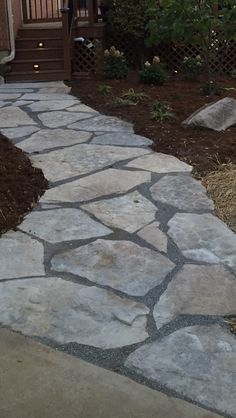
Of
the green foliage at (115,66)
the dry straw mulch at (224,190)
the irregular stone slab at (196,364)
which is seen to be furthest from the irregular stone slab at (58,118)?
the irregular stone slab at (196,364)

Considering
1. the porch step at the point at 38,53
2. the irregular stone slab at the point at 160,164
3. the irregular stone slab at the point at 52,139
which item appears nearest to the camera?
the irregular stone slab at the point at 160,164

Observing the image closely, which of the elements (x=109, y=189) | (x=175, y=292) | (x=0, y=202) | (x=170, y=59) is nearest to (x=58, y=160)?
(x=109, y=189)

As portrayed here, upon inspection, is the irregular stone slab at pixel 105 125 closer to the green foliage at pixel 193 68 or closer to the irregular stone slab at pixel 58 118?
the irregular stone slab at pixel 58 118

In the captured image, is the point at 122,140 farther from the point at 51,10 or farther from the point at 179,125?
the point at 51,10

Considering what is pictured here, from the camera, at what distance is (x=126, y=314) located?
300 cm

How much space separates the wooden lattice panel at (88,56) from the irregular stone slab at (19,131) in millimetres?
3356

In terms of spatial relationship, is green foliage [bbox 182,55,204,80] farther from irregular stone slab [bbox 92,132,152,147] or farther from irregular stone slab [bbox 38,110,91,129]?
irregular stone slab [bbox 92,132,152,147]

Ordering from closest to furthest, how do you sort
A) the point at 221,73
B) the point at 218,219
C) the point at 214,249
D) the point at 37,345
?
1. the point at 37,345
2. the point at 214,249
3. the point at 218,219
4. the point at 221,73

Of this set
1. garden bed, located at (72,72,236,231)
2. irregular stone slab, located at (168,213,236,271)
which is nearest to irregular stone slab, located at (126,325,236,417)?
irregular stone slab, located at (168,213,236,271)

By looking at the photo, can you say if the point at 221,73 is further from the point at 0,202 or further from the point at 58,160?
the point at 0,202

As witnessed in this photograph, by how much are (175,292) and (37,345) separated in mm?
859

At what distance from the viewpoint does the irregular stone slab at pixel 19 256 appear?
3402 mm

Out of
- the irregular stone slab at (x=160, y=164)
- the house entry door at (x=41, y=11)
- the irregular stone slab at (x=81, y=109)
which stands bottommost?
the irregular stone slab at (x=81, y=109)

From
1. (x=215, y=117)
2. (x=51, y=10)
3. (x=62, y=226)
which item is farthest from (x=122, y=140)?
(x=51, y=10)
